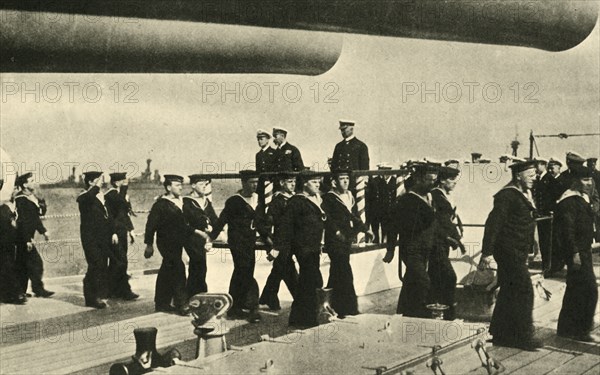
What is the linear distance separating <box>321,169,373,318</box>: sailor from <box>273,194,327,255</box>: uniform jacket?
18.6 inches

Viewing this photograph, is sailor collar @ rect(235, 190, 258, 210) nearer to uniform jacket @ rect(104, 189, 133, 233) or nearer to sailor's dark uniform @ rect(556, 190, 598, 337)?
uniform jacket @ rect(104, 189, 133, 233)

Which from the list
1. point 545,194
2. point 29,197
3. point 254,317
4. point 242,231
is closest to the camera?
point 254,317

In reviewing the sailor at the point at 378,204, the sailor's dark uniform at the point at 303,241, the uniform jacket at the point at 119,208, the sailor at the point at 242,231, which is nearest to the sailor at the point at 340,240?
the sailor's dark uniform at the point at 303,241

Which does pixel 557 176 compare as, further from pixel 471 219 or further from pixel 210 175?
pixel 210 175

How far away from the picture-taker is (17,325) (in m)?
5.38

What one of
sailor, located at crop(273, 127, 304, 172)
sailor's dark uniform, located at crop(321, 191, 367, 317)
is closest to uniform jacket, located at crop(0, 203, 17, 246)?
sailor, located at crop(273, 127, 304, 172)

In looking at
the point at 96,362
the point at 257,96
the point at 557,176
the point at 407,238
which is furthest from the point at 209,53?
the point at 557,176

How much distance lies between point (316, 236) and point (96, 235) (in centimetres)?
235

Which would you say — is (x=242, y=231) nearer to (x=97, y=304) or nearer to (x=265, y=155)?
(x=265, y=155)

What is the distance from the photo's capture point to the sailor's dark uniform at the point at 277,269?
5785 millimetres

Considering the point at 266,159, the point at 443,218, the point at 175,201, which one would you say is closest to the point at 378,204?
the point at 266,159

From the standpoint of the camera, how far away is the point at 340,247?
5.95m

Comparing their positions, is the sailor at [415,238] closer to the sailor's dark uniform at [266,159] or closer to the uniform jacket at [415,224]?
the uniform jacket at [415,224]

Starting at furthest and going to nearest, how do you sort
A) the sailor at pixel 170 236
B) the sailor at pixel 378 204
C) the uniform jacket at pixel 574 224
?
1. the sailor at pixel 378 204
2. the sailor at pixel 170 236
3. the uniform jacket at pixel 574 224
